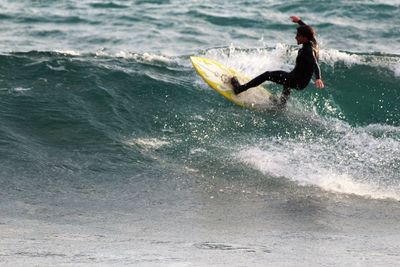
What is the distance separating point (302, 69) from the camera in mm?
10391

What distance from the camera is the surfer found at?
995cm

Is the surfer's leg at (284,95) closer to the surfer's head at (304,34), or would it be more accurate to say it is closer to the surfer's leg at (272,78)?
the surfer's leg at (272,78)

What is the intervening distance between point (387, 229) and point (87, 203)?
10.7ft

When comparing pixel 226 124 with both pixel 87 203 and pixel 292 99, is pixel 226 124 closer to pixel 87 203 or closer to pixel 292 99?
pixel 292 99

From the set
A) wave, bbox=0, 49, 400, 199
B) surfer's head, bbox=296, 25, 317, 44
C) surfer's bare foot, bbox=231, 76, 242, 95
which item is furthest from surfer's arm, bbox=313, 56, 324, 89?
surfer's bare foot, bbox=231, 76, 242, 95

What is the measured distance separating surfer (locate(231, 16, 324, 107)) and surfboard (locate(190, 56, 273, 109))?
0.18 m

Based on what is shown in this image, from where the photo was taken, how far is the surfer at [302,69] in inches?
392

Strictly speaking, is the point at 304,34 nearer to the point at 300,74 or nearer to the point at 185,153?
the point at 300,74

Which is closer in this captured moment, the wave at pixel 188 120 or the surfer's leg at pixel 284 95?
the wave at pixel 188 120

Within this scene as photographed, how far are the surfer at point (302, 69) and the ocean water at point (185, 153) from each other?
0.73 metres

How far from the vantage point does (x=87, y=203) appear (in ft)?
25.7

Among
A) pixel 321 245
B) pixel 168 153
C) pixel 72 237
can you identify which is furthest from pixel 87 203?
pixel 321 245

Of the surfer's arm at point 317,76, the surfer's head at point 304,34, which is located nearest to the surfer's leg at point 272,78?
the surfer's arm at point 317,76

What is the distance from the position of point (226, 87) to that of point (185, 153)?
1851 millimetres
